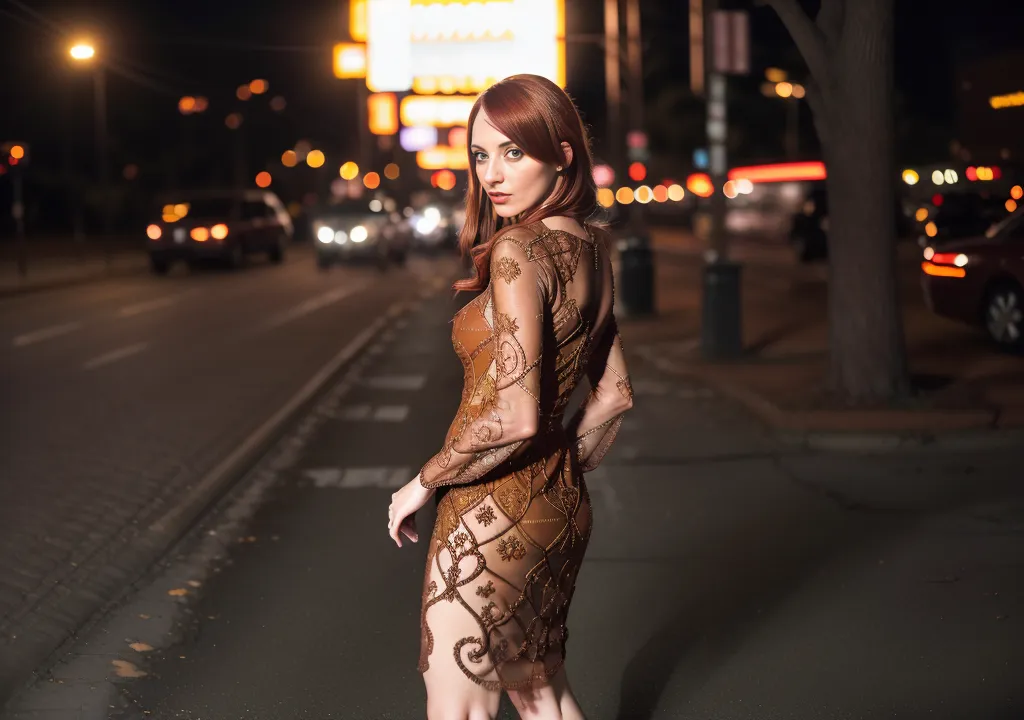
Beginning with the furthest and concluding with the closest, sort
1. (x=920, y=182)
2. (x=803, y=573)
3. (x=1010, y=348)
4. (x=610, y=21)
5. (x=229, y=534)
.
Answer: (x=610, y=21)
(x=920, y=182)
(x=1010, y=348)
(x=229, y=534)
(x=803, y=573)

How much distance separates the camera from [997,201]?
1007 inches

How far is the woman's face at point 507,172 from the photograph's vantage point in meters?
3.13

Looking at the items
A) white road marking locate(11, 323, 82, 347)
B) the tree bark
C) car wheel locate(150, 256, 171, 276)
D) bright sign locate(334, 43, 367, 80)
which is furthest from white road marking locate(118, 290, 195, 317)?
bright sign locate(334, 43, 367, 80)

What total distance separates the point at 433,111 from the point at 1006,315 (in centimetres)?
7228

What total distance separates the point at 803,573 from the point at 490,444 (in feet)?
13.3

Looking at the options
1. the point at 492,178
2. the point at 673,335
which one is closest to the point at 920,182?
the point at 673,335

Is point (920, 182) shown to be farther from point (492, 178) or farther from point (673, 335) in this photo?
point (492, 178)

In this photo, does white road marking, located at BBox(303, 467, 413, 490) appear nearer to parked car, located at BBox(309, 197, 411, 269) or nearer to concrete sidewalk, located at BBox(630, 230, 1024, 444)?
concrete sidewalk, located at BBox(630, 230, 1024, 444)

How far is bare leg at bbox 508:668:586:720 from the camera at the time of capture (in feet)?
11.0

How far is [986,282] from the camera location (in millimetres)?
14773

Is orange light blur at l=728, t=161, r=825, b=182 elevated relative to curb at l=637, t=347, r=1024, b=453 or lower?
elevated

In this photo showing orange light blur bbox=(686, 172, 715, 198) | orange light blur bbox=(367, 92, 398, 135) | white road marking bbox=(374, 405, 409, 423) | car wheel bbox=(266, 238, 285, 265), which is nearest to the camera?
white road marking bbox=(374, 405, 409, 423)

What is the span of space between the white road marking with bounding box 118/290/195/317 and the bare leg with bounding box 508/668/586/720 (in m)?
19.6

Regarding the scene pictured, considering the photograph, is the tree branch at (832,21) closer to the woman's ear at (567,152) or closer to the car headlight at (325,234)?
the woman's ear at (567,152)
